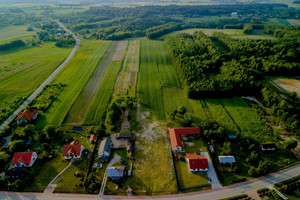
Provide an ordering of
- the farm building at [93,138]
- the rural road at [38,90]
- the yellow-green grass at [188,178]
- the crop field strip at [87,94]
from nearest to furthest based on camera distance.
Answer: the yellow-green grass at [188,178]
the farm building at [93,138]
the rural road at [38,90]
the crop field strip at [87,94]

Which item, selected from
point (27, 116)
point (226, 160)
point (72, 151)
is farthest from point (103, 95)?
point (226, 160)

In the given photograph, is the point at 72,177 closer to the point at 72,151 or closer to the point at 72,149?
the point at 72,151

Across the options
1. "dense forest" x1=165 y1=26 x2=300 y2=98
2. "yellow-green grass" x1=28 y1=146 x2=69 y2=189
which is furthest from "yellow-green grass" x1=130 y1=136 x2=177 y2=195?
"dense forest" x1=165 y1=26 x2=300 y2=98

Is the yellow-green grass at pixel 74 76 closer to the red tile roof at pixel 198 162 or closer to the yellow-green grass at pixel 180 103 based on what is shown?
the yellow-green grass at pixel 180 103

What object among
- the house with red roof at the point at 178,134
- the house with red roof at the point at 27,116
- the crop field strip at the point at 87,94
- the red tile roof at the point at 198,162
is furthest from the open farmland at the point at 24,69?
the red tile roof at the point at 198,162

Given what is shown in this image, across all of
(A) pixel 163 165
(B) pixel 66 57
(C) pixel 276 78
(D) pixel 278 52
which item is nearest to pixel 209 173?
(A) pixel 163 165

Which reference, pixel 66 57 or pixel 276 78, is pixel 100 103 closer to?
pixel 66 57
